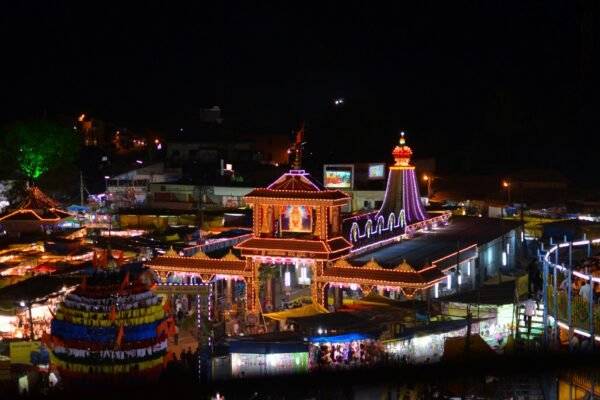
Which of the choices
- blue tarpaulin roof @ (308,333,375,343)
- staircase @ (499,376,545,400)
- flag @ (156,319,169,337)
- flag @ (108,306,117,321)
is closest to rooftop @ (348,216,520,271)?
blue tarpaulin roof @ (308,333,375,343)

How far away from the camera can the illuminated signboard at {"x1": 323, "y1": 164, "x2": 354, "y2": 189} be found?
4091 cm

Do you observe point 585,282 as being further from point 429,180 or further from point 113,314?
point 429,180

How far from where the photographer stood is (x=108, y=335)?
43.5ft

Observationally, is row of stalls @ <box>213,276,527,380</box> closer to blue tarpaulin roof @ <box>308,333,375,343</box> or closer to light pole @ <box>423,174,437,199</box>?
blue tarpaulin roof @ <box>308,333,375,343</box>

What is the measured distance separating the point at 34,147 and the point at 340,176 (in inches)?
759

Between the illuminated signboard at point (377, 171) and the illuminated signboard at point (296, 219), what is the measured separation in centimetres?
2110

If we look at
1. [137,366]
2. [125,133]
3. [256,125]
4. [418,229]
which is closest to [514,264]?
[418,229]

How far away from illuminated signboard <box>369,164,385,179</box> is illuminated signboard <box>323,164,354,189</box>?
2911 mm

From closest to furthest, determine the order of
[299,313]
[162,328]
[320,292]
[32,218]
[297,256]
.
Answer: [162,328], [299,313], [320,292], [297,256], [32,218]

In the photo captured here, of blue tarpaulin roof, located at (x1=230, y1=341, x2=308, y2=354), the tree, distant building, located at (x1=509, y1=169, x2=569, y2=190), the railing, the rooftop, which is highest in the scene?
the tree

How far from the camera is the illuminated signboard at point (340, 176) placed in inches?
1610

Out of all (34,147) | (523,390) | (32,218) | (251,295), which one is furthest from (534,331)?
(34,147)

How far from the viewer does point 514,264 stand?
32.4 meters

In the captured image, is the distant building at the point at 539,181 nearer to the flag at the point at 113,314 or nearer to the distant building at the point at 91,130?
the distant building at the point at 91,130
